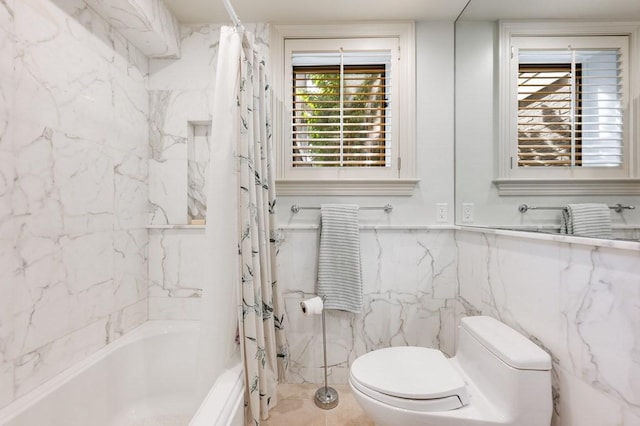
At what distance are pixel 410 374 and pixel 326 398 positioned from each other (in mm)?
678

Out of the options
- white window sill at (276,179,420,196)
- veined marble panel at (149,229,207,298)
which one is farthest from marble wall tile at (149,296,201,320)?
white window sill at (276,179,420,196)

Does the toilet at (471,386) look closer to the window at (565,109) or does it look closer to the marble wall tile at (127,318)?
the window at (565,109)

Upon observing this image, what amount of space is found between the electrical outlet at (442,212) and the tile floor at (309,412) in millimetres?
1210

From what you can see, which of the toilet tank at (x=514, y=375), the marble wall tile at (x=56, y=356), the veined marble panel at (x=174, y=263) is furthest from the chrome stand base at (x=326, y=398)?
the marble wall tile at (x=56, y=356)

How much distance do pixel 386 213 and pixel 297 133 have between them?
765 mm

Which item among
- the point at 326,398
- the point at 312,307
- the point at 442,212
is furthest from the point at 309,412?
the point at 442,212

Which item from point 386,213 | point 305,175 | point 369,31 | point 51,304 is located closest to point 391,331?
point 386,213

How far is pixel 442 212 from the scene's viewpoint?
1.75 metres

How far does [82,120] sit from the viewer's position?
4.12 feet

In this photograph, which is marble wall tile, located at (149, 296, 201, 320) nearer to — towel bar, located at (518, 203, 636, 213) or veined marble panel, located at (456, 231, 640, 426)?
veined marble panel, located at (456, 231, 640, 426)

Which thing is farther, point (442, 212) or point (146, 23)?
point (442, 212)

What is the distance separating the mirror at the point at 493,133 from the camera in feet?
2.48

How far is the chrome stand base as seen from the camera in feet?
5.04

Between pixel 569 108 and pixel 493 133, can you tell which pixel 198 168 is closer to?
pixel 493 133
